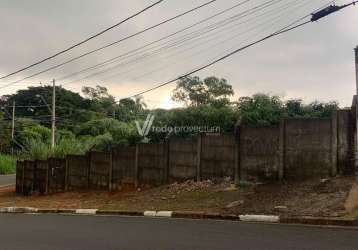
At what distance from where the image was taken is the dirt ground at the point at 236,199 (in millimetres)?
13875

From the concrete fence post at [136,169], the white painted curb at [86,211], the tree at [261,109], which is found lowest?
the white painted curb at [86,211]

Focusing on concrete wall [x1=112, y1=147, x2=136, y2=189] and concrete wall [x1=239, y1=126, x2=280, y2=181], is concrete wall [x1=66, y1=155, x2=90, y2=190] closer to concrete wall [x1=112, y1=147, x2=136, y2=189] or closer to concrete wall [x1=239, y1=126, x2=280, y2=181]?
concrete wall [x1=112, y1=147, x2=136, y2=189]

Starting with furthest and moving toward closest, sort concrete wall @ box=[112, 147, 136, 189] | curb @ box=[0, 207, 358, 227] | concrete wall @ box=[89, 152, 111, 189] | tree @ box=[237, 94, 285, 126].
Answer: tree @ box=[237, 94, 285, 126] < concrete wall @ box=[89, 152, 111, 189] < concrete wall @ box=[112, 147, 136, 189] < curb @ box=[0, 207, 358, 227]

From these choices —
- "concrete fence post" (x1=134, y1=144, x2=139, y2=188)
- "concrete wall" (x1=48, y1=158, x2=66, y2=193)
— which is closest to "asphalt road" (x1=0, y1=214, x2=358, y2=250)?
"concrete fence post" (x1=134, y1=144, x2=139, y2=188)

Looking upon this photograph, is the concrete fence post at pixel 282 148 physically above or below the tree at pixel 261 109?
below

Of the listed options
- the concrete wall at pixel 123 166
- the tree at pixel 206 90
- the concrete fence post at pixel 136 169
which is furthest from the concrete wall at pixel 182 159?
the tree at pixel 206 90

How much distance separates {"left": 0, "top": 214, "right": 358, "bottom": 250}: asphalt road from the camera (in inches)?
362

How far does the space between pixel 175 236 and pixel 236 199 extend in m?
6.15

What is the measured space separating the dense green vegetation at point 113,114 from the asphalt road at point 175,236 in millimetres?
8234

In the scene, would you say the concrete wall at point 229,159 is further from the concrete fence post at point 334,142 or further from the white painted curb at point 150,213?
the white painted curb at point 150,213

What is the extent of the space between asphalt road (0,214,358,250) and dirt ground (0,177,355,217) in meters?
1.82

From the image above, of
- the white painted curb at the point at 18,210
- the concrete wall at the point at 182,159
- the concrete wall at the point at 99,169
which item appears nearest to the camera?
the concrete wall at the point at 182,159

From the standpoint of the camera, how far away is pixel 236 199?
53.8 ft

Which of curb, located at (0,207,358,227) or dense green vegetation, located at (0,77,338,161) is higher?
dense green vegetation, located at (0,77,338,161)
